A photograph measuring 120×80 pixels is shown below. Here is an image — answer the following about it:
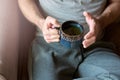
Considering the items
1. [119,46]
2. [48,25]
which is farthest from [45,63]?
[119,46]

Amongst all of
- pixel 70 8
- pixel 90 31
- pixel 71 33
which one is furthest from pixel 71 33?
pixel 70 8

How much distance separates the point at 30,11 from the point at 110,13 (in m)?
0.33

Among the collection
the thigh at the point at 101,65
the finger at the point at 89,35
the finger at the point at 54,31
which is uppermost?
the finger at the point at 54,31

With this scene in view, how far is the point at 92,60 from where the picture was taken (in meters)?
1.23

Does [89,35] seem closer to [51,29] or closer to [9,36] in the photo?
[51,29]

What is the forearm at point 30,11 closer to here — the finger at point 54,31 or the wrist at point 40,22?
the wrist at point 40,22

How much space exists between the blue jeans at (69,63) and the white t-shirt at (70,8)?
11 centimetres

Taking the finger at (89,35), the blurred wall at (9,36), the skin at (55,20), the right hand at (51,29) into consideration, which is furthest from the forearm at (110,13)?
the blurred wall at (9,36)

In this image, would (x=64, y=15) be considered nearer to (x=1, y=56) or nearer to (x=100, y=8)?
(x=100, y=8)

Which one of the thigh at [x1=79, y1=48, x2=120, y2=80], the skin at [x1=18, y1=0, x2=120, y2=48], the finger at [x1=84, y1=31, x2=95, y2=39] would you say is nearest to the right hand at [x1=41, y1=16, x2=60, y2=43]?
the skin at [x1=18, y1=0, x2=120, y2=48]

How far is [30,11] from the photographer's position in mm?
1229

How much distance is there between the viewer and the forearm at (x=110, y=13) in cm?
124

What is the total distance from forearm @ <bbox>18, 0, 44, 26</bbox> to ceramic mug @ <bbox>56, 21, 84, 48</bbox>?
18 cm

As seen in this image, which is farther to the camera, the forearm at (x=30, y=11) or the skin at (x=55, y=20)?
the forearm at (x=30, y=11)
